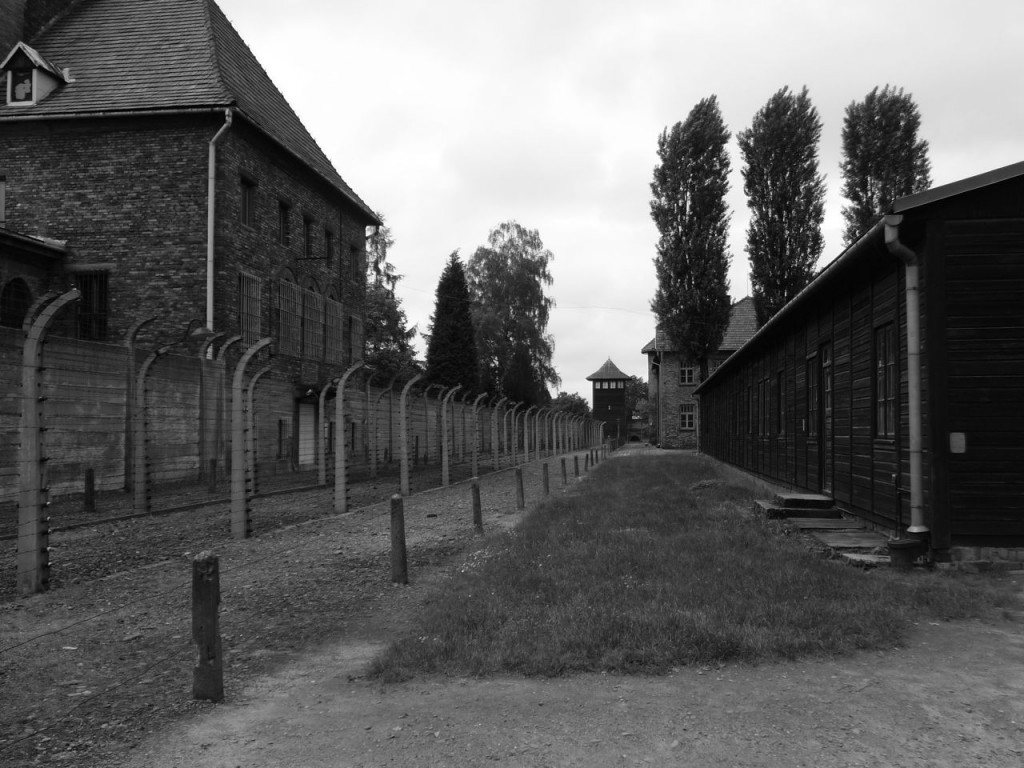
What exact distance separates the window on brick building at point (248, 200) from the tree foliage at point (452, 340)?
2951 cm

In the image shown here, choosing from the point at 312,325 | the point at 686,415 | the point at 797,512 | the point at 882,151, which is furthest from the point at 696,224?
the point at 797,512

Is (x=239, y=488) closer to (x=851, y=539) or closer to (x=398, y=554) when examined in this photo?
(x=398, y=554)

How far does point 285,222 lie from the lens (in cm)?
2652

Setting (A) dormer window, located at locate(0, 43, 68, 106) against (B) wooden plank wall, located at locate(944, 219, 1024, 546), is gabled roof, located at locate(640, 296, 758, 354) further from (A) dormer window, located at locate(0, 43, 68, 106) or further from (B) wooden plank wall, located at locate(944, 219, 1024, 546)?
(B) wooden plank wall, located at locate(944, 219, 1024, 546)

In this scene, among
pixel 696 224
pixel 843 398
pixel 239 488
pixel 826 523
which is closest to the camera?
pixel 239 488

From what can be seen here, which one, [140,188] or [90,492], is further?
[140,188]

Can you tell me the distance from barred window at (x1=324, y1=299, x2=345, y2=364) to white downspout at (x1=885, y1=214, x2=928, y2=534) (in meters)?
22.4

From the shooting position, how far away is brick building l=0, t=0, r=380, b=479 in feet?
72.8

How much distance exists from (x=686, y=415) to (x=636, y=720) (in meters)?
57.5

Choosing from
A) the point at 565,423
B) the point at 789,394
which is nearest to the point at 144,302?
the point at 789,394

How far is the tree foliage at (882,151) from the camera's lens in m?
42.4

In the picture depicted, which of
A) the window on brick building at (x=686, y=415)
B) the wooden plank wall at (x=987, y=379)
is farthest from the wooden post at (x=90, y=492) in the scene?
the window on brick building at (x=686, y=415)

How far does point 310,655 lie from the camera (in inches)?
221

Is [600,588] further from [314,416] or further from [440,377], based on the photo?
[440,377]
